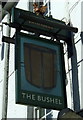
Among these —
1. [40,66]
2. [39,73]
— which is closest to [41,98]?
[39,73]

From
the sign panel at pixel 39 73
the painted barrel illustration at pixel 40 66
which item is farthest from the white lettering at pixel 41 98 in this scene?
the painted barrel illustration at pixel 40 66

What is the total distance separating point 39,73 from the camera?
591 centimetres

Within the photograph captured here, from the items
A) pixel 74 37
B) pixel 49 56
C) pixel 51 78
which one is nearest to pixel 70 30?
pixel 74 37

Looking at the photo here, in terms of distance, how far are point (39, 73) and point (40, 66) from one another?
159mm

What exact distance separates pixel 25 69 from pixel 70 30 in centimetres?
144

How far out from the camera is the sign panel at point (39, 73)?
557cm

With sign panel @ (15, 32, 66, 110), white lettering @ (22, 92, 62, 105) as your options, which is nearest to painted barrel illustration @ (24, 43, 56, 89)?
sign panel @ (15, 32, 66, 110)

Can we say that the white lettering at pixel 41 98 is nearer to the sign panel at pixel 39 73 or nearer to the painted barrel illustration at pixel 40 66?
the sign panel at pixel 39 73

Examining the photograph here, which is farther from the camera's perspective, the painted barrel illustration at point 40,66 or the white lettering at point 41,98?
the painted barrel illustration at point 40,66

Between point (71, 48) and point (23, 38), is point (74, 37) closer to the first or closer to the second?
point (71, 48)

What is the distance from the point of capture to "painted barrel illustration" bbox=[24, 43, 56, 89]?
583cm

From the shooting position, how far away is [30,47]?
6148mm

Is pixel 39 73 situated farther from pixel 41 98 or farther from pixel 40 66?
pixel 41 98

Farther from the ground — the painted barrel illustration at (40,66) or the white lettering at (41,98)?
the painted barrel illustration at (40,66)
